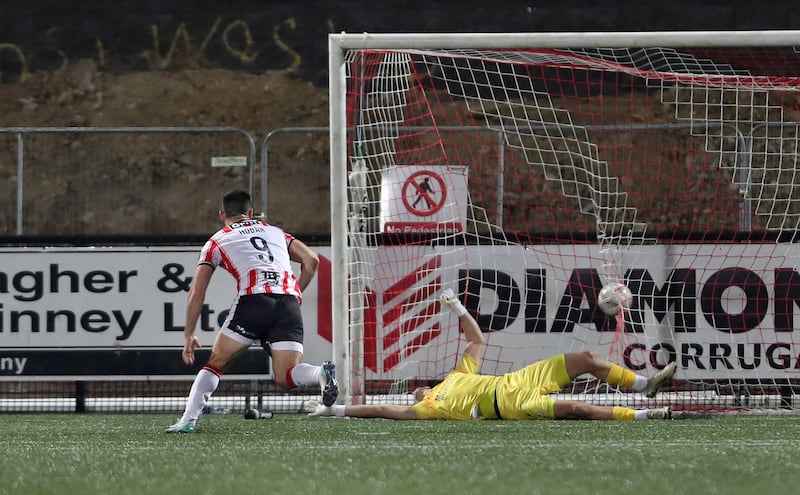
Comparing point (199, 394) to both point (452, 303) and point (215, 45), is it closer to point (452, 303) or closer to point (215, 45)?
point (452, 303)

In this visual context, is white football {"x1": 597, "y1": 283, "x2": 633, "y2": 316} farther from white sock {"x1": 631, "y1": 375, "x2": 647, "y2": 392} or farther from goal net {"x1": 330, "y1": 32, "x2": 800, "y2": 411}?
white sock {"x1": 631, "y1": 375, "x2": 647, "y2": 392}

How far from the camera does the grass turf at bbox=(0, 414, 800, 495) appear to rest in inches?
177

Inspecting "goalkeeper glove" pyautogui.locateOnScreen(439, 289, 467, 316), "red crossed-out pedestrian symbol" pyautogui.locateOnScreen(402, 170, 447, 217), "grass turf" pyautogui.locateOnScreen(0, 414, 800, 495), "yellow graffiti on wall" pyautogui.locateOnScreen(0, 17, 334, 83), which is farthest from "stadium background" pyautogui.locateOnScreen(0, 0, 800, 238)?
"grass turf" pyautogui.locateOnScreen(0, 414, 800, 495)

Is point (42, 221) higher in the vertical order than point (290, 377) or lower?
higher

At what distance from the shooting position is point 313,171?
54.4ft

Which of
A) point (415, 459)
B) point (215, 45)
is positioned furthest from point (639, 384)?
point (215, 45)

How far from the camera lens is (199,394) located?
25.1 ft

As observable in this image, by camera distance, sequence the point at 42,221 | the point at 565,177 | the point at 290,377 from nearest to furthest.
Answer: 1. the point at 290,377
2. the point at 565,177
3. the point at 42,221

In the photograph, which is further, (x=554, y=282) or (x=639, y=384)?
(x=554, y=282)

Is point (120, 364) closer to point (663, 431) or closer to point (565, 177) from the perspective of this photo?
point (663, 431)

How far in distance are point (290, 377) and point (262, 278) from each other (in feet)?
2.08

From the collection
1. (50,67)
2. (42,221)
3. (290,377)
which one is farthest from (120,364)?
(50,67)

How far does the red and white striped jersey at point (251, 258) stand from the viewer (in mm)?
8172

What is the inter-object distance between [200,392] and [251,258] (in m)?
0.96
